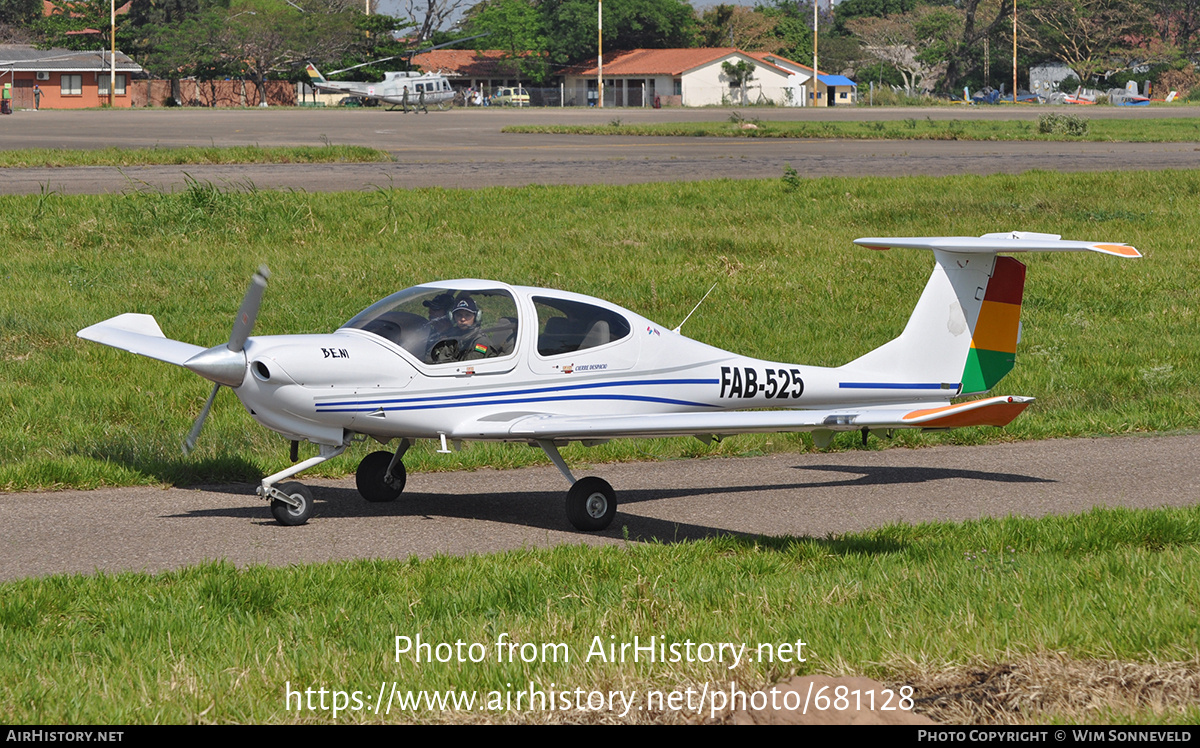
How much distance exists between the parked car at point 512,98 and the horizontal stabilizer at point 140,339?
307 ft

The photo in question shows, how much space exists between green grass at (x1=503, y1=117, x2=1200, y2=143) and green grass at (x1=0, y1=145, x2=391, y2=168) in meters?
18.8

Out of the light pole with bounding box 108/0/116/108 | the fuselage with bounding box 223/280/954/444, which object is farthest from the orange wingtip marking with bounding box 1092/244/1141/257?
the light pole with bounding box 108/0/116/108

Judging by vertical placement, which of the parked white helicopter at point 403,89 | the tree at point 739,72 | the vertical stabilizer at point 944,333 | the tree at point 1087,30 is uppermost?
the tree at point 1087,30

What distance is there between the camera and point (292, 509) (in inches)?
351

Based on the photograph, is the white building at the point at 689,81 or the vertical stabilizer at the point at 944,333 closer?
the vertical stabilizer at the point at 944,333

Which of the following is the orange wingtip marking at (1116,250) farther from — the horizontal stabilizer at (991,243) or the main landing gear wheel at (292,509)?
the main landing gear wheel at (292,509)

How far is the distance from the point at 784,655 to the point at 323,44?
318 ft

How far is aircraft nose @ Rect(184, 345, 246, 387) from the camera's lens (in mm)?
8430

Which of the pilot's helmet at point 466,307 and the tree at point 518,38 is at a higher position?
A: the tree at point 518,38

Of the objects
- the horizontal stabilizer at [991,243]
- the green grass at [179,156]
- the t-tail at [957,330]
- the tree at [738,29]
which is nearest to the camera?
the horizontal stabilizer at [991,243]

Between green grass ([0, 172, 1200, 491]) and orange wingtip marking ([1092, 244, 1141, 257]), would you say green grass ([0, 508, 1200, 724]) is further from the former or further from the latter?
green grass ([0, 172, 1200, 491])

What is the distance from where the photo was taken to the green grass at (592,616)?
518 centimetres

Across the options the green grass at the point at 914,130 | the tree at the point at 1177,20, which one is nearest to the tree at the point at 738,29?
the tree at the point at 1177,20

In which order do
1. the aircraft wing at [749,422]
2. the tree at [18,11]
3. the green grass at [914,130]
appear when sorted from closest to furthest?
the aircraft wing at [749,422] < the green grass at [914,130] < the tree at [18,11]
